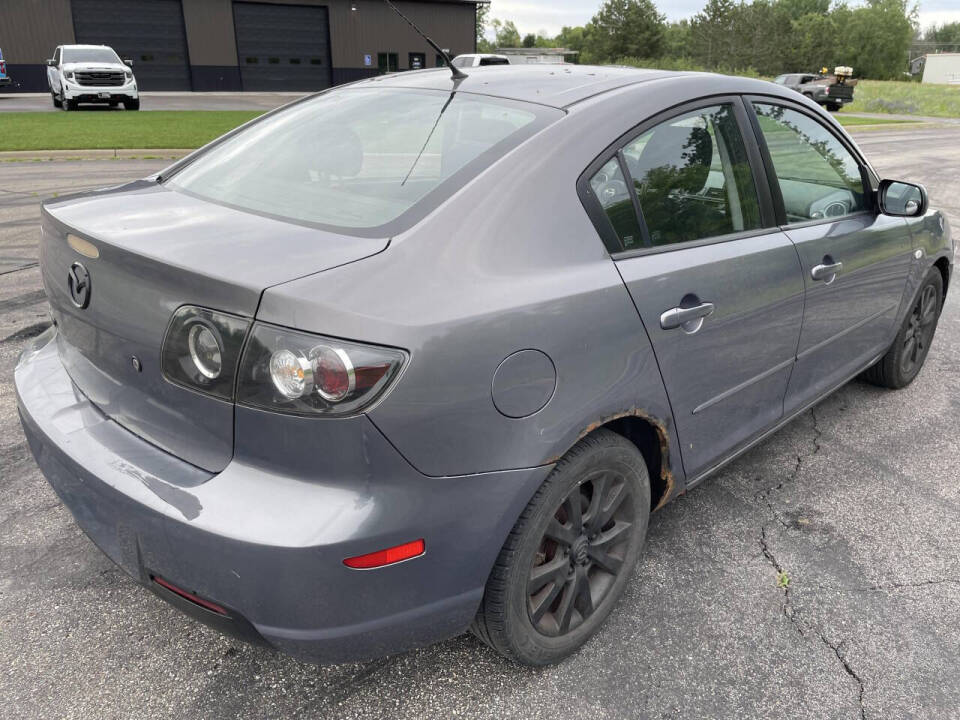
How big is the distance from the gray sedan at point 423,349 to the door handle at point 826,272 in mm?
60

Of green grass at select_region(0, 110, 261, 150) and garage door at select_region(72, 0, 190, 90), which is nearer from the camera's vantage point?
green grass at select_region(0, 110, 261, 150)

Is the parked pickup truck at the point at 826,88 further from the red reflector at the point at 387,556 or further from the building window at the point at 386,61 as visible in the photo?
the red reflector at the point at 387,556

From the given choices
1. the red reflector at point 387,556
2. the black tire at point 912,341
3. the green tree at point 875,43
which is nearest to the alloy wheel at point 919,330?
the black tire at point 912,341

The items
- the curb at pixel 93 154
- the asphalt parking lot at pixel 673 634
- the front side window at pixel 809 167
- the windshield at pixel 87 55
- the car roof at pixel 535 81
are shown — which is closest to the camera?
the asphalt parking lot at pixel 673 634

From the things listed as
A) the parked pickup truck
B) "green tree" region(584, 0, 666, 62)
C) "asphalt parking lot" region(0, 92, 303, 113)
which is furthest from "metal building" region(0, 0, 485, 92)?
"green tree" region(584, 0, 666, 62)

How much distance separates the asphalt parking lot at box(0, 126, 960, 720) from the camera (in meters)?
2.11

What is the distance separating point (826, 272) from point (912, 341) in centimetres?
164

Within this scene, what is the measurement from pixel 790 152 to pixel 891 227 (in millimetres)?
787

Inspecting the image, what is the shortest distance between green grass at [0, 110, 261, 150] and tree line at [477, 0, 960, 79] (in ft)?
175

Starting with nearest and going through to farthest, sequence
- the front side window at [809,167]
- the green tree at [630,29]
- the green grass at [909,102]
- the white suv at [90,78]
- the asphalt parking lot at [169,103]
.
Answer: the front side window at [809,167] → the white suv at [90,78] → the asphalt parking lot at [169,103] → the green grass at [909,102] → the green tree at [630,29]

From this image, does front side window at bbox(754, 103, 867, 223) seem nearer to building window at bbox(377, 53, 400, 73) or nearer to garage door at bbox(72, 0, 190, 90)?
garage door at bbox(72, 0, 190, 90)

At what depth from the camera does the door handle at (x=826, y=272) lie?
2.92m

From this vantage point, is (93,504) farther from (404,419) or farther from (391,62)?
(391,62)

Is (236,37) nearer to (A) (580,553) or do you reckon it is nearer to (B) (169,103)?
(B) (169,103)
